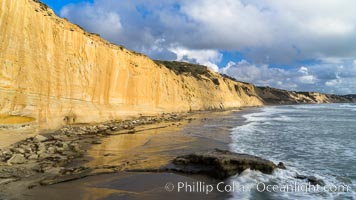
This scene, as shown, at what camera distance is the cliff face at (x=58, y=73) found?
14.1 metres

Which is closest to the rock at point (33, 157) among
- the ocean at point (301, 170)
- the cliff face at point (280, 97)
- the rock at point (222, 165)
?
the rock at point (222, 165)

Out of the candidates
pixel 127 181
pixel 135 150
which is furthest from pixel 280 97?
pixel 127 181

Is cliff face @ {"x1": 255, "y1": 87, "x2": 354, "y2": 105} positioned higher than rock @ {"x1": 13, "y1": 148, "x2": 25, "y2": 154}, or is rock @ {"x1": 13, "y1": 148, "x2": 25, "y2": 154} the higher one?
cliff face @ {"x1": 255, "y1": 87, "x2": 354, "y2": 105}

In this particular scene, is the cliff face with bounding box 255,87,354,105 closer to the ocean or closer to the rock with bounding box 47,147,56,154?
the ocean

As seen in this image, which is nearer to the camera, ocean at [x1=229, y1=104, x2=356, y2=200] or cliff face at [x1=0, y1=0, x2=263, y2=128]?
ocean at [x1=229, y1=104, x2=356, y2=200]

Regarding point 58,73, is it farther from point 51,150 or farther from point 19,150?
point 19,150

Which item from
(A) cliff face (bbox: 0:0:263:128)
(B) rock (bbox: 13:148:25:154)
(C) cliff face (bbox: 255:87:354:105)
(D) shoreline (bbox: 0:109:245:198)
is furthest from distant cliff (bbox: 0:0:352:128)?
(C) cliff face (bbox: 255:87:354:105)

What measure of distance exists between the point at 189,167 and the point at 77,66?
43.0 ft

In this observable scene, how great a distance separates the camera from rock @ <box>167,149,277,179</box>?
839cm

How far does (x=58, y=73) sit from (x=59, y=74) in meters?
0.11

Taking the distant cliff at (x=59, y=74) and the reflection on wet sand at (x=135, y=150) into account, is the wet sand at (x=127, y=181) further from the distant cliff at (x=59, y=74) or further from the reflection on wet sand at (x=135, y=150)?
the distant cliff at (x=59, y=74)

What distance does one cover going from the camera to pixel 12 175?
7.88 metres

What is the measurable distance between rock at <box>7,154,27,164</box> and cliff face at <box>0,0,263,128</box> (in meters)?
4.57

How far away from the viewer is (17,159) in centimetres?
941
